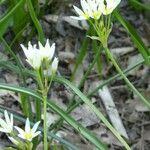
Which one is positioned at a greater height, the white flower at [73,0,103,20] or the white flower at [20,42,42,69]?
the white flower at [73,0,103,20]

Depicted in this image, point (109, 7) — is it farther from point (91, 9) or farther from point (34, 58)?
point (34, 58)

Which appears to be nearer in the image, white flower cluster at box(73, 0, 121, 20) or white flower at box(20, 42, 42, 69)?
white flower at box(20, 42, 42, 69)

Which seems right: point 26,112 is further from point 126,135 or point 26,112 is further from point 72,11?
point 72,11

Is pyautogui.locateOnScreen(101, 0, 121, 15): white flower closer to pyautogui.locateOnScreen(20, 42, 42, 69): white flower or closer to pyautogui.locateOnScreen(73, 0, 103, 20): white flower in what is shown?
pyautogui.locateOnScreen(73, 0, 103, 20): white flower

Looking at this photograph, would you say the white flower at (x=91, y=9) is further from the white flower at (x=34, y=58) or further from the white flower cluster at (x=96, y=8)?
the white flower at (x=34, y=58)

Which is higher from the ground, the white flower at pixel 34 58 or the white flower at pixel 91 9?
the white flower at pixel 91 9

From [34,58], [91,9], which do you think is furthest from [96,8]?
[34,58]

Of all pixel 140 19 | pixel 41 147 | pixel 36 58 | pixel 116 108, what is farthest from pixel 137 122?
pixel 36 58

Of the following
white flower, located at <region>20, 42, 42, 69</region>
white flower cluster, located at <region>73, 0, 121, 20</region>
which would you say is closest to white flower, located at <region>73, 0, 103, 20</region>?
white flower cluster, located at <region>73, 0, 121, 20</region>

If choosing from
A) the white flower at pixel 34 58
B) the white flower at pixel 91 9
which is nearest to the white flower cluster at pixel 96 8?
the white flower at pixel 91 9

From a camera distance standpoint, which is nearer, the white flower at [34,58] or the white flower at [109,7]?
the white flower at [34,58]

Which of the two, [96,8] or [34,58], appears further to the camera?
[96,8]

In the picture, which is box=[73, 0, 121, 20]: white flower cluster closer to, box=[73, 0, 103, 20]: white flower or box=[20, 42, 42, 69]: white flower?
box=[73, 0, 103, 20]: white flower
